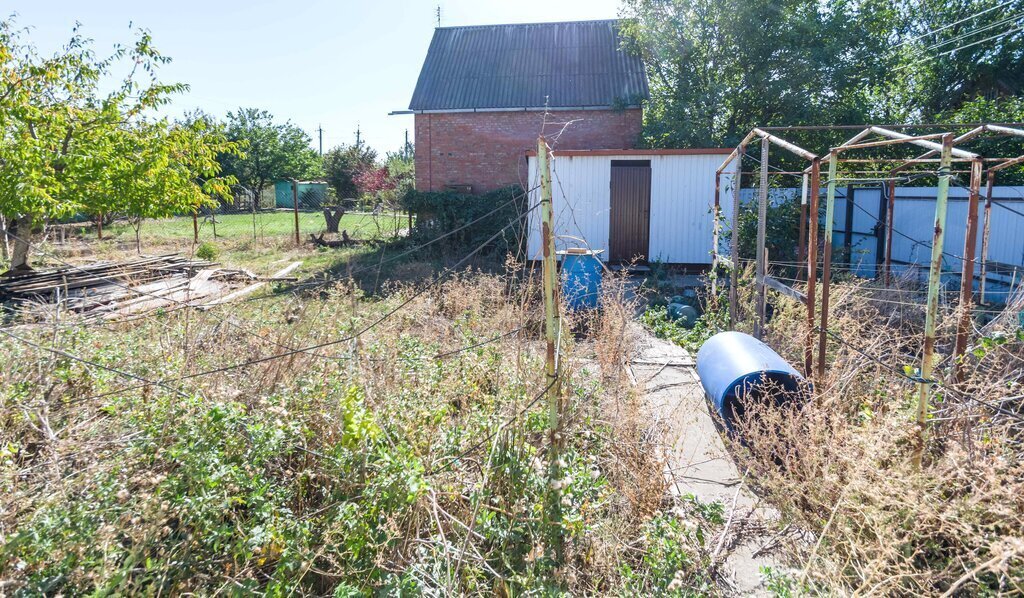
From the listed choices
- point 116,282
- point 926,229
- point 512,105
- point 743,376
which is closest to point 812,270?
point 743,376

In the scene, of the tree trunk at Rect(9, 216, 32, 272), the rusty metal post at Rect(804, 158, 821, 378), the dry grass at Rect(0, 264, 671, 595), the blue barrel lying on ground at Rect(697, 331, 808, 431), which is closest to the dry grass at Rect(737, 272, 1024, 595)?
the blue barrel lying on ground at Rect(697, 331, 808, 431)

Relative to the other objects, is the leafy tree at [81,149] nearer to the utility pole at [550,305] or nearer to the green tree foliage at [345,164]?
the utility pole at [550,305]

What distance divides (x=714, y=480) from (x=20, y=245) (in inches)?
444

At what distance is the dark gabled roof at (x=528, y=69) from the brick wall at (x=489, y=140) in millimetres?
369

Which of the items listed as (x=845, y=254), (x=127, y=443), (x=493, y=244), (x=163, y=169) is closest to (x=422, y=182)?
(x=493, y=244)

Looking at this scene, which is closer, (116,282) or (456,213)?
(116,282)

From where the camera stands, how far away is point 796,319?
6.20 m

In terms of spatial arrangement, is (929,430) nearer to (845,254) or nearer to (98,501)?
(98,501)

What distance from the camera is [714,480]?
401cm

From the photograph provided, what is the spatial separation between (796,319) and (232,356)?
16.7ft

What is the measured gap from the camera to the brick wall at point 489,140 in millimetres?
17906

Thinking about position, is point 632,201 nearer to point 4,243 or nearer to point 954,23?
point 4,243

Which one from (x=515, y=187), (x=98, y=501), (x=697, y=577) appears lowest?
(x=697, y=577)

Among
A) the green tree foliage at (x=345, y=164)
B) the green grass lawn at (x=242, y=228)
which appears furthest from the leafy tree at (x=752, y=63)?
the green tree foliage at (x=345, y=164)
